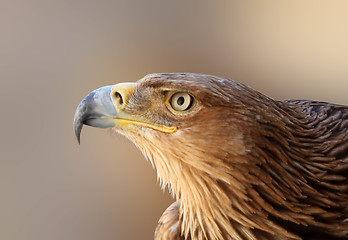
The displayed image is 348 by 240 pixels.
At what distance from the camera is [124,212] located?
163 centimetres

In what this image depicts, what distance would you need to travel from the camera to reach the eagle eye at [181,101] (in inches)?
28.6

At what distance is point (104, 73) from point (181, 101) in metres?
0.93

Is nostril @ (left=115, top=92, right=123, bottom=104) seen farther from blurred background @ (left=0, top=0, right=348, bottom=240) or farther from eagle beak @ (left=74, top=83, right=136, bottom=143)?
blurred background @ (left=0, top=0, right=348, bottom=240)

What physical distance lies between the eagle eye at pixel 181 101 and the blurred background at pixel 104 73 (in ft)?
2.78

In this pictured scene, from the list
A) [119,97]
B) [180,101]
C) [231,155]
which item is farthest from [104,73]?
[231,155]

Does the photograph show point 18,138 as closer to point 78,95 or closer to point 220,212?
point 78,95

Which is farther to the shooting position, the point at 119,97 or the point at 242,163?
the point at 119,97

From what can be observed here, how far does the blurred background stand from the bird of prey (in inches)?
29.9

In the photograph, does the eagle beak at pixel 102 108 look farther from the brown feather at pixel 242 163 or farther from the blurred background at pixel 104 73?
the blurred background at pixel 104 73

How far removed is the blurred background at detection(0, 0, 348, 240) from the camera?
4.91 feet

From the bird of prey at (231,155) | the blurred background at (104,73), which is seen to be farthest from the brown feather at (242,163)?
the blurred background at (104,73)

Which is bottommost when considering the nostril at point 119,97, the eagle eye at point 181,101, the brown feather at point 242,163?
the brown feather at point 242,163

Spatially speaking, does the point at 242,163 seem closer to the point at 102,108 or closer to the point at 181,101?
the point at 181,101

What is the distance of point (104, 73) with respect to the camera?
5.17 feet
